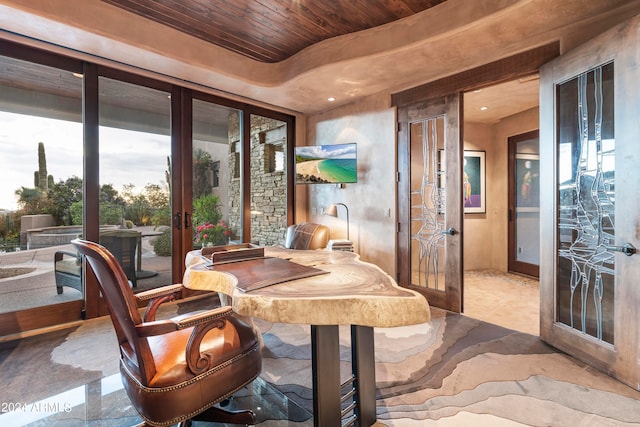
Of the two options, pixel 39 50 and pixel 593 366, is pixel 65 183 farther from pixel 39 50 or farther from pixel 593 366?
pixel 593 366

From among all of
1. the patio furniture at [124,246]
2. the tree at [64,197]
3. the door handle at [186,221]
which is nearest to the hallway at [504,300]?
the door handle at [186,221]

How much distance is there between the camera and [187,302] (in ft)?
12.2

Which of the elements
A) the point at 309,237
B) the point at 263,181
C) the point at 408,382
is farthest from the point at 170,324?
the point at 263,181

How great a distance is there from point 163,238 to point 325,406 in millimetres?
2994

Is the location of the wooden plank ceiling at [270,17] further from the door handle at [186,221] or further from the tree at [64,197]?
the door handle at [186,221]

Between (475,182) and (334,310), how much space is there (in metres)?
5.03

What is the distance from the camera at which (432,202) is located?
139 inches

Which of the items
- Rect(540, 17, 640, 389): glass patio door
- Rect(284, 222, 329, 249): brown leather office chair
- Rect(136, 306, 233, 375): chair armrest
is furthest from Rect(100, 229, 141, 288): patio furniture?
Rect(540, 17, 640, 389): glass patio door

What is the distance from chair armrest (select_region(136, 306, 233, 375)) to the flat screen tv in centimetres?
293

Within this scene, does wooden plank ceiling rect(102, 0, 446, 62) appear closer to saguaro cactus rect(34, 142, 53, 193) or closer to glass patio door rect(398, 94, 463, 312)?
glass patio door rect(398, 94, 463, 312)

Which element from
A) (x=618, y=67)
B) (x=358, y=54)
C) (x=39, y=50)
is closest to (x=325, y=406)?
(x=618, y=67)

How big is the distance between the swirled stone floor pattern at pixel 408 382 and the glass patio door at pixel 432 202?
74cm

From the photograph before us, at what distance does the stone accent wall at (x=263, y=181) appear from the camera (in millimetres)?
4262

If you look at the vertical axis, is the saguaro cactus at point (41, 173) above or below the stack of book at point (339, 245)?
above
